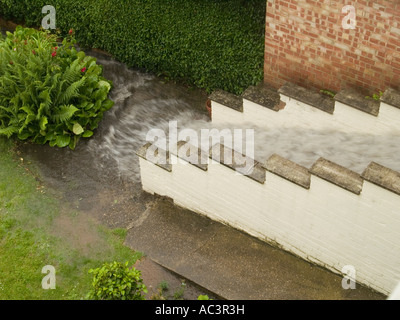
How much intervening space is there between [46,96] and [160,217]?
293 cm

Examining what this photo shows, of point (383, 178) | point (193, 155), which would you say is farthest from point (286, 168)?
point (193, 155)

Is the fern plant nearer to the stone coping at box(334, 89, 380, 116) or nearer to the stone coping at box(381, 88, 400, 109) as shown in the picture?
the stone coping at box(334, 89, 380, 116)

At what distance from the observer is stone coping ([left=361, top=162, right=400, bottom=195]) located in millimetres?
7629

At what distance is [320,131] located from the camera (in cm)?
1005

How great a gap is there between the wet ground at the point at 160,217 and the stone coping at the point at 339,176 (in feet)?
5.40

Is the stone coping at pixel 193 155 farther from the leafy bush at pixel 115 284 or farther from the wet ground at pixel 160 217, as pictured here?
the leafy bush at pixel 115 284

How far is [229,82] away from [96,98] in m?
2.41

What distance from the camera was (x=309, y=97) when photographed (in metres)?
9.92

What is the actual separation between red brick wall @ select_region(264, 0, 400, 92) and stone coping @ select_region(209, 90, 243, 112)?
1005mm

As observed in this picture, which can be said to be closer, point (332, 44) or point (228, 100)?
point (332, 44)

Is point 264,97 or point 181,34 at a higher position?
point 181,34

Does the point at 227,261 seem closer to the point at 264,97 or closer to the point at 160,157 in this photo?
the point at 160,157
